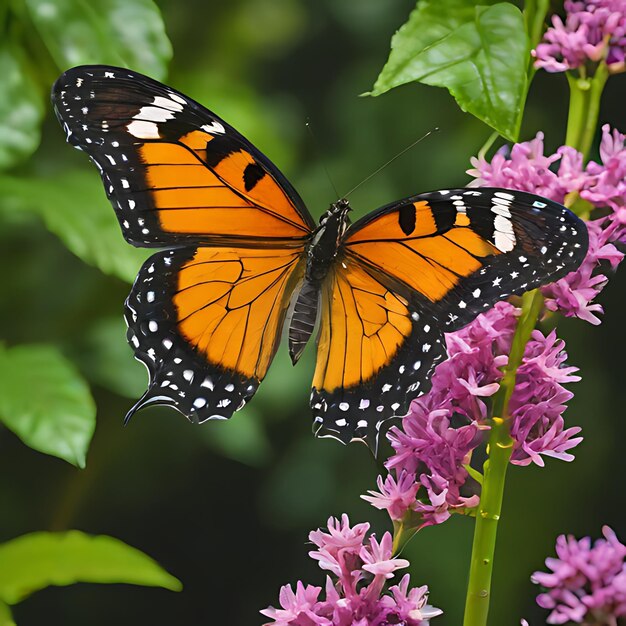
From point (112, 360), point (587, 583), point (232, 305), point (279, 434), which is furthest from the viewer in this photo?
point (279, 434)

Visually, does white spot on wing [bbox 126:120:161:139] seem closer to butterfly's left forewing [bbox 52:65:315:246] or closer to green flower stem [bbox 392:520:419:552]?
butterfly's left forewing [bbox 52:65:315:246]

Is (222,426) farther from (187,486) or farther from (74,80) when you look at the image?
(74,80)

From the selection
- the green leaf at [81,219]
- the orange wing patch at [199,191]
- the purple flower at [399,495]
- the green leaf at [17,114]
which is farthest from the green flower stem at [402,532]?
the green leaf at [17,114]

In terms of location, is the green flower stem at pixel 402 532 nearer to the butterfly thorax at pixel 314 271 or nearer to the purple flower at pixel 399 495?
the purple flower at pixel 399 495

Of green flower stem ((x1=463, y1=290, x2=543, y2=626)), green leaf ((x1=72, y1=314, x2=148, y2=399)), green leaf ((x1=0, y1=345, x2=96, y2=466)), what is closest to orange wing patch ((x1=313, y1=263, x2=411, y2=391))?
green flower stem ((x1=463, y1=290, x2=543, y2=626))

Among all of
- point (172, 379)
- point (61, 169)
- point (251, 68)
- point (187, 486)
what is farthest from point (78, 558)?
point (251, 68)

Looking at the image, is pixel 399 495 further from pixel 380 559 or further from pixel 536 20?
pixel 536 20

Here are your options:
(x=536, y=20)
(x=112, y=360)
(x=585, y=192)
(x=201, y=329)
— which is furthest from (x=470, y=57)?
(x=112, y=360)
